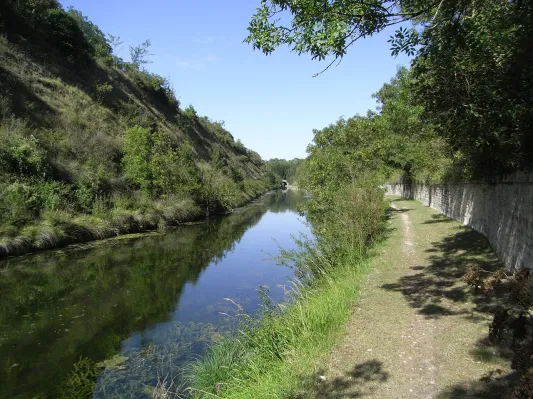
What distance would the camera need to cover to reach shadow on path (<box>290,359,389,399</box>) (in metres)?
4.93

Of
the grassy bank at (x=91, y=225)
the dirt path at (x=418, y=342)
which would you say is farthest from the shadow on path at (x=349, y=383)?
the grassy bank at (x=91, y=225)

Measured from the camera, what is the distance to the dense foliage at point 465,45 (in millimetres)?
7430

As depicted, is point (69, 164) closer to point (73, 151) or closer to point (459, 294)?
point (73, 151)

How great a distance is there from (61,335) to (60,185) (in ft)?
46.1

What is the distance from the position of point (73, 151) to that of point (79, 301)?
55.7ft

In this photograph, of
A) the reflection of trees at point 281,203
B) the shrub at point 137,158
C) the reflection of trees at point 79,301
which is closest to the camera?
Answer: the reflection of trees at point 79,301

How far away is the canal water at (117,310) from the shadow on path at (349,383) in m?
3.32

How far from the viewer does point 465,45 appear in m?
7.85

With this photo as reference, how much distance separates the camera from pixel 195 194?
3328 centimetres

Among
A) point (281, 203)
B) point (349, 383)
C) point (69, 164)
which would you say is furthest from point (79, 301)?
point (281, 203)

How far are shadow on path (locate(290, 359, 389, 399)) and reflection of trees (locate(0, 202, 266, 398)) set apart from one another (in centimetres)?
476

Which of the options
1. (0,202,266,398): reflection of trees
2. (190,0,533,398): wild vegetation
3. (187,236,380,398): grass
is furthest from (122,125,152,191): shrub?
(187,236,380,398): grass

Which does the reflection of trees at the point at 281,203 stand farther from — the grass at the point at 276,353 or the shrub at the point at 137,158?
the grass at the point at 276,353

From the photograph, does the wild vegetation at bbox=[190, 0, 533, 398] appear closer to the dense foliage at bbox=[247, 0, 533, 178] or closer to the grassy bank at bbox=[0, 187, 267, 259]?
the dense foliage at bbox=[247, 0, 533, 178]
